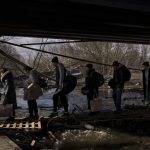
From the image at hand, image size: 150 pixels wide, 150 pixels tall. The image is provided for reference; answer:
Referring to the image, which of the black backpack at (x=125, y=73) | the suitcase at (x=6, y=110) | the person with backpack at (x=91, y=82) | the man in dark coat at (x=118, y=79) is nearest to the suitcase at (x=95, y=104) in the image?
the person with backpack at (x=91, y=82)

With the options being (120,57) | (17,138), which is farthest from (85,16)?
(120,57)

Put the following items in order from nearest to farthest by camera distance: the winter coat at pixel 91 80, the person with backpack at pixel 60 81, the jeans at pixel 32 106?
the person with backpack at pixel 60 81, the jeans at pixel 32 106, the winter coat at pixel 91 80

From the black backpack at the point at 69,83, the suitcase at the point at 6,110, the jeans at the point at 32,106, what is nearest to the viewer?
the suitcase at the point at 6,110

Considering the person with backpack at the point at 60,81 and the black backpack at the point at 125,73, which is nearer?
the person with backpack at the point at 60,81

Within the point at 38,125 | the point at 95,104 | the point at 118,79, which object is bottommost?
the point at 38,125

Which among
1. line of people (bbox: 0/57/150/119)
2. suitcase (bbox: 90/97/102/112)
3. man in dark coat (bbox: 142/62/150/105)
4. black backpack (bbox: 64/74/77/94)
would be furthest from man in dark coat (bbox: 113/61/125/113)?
black backpack (bbox: 64/74/77/94)

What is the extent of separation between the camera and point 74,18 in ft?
44.3

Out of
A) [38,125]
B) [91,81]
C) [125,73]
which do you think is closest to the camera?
[38,125]

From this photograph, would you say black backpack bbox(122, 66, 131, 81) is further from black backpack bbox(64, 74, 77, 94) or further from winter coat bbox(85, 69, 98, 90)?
black backpack bbox(64, 74, 77, 94)

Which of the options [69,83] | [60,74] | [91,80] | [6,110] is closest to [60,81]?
[60,74]

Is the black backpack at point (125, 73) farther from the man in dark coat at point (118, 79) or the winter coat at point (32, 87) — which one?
the winter coat at point (32, 87)

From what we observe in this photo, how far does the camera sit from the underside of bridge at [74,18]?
11.8 meters

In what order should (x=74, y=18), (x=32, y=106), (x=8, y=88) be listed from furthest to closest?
(x=32, y=106) → (x=8, y=88) → (x=74, y=18)

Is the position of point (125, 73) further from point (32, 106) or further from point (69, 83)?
point (32, 106)
